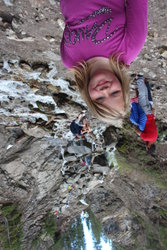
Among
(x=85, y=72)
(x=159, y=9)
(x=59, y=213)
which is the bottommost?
(x=59, y=213)

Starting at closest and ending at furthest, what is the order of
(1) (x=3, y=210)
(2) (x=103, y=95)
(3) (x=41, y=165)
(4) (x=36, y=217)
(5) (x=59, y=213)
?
1. (2) (x=103, y=95)
2. (1) (x=3, y=210)
3. (3) (x=41, y=165)
4. (4) (x=36, y=217)
5. (5) (x=59, y=213)

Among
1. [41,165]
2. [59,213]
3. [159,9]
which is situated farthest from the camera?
[59,213]

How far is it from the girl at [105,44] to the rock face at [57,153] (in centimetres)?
111

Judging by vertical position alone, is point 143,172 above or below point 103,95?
below

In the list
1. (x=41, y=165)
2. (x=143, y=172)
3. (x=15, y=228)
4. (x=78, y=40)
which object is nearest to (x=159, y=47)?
(x=78, y=40)

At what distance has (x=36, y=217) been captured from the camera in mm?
5480

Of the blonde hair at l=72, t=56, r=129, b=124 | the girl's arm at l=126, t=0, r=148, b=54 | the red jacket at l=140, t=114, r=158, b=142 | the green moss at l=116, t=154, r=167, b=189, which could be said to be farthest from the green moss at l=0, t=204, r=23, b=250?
the girl's arm at l=126, t=0, r=148, b=54

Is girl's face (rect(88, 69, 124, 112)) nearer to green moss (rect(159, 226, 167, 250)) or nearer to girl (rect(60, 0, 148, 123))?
girl (rect(60, 0, 148, 123))

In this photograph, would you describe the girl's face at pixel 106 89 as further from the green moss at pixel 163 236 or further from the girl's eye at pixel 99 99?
the green moss at pixel 163 236

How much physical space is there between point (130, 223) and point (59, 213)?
7.39 ft

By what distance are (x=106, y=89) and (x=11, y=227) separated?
4.66 meters

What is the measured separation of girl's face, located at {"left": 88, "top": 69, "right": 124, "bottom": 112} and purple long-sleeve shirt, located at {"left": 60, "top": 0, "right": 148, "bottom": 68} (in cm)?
17

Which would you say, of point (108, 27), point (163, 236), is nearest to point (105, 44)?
point (108, 27)

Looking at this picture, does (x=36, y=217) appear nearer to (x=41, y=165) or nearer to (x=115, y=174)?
(x=41, y=165)
